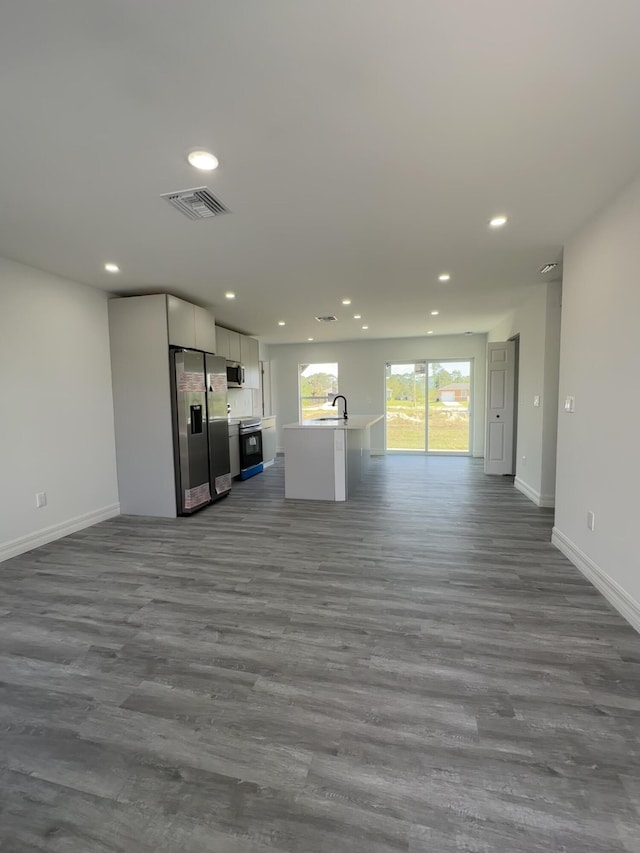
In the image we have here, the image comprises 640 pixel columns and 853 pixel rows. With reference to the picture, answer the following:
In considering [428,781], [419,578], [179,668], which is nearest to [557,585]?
[419,578]

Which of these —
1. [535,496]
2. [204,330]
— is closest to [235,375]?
[204,330]

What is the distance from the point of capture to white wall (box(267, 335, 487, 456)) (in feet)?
26.5

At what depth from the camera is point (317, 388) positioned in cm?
888

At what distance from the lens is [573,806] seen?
4.06 ft

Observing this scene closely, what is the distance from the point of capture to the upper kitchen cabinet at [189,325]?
4277mm

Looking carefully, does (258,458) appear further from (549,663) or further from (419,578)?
(549,663)

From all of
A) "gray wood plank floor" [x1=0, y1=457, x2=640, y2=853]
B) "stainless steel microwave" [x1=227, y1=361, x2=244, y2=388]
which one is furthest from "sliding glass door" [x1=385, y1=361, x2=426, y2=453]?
"gray wood plank floor" [x1=0, y1=457, x2=640, y2=853]

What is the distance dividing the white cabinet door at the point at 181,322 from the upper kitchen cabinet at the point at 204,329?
0.08 meters

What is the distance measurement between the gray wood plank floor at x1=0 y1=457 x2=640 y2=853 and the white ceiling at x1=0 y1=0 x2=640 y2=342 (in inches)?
102

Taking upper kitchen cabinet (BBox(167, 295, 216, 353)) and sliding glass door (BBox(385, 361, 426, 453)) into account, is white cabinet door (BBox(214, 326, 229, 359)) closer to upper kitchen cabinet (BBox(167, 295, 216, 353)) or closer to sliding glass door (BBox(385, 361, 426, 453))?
upper kitchen cabinet (BBox(167, 295, 216, 353))

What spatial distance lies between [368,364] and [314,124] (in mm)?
6822

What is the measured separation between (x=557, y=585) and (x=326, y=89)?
3225 mm

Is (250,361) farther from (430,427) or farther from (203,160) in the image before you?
(203,160)

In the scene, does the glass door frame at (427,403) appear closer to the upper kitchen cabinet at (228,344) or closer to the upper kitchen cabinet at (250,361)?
the upper kitchen cabinet at (250,361)
